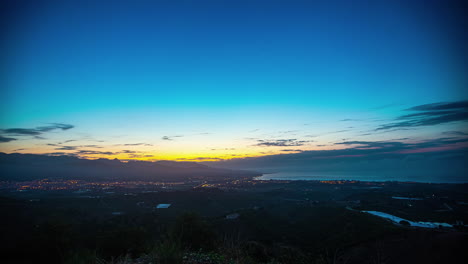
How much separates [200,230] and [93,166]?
207894 mm

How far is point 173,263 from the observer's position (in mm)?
4473

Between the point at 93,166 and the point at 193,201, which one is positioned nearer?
the point at 193,201

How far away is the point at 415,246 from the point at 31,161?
235390 mm

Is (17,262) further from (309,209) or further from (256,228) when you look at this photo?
(309,209)

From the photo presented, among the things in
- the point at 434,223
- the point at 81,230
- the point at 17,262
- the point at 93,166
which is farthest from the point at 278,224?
the point at 93,166

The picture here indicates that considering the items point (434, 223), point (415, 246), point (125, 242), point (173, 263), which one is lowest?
point (434, 223)

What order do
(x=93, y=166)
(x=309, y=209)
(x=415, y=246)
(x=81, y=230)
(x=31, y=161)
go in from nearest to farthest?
(x=415, y=246), (x=81, y=230), (x=309, y=209), (x=31, y=161), (x=93, y=166)

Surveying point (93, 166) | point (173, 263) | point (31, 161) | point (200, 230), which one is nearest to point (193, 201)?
point (200, 230)

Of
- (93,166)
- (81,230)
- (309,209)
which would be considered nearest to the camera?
(81,230)

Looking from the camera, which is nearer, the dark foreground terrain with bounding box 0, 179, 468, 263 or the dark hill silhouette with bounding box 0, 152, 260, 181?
the dark foreground terrain with bounding box 0, 179, 468, 263

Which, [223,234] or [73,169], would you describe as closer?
[223,234]

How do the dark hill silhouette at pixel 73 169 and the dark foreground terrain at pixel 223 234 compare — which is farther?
the dark hill silhouette at pixel 73 169

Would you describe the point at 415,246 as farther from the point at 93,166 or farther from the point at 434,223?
the point at 93,166

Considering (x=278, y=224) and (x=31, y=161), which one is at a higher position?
(x=31, y=161)
